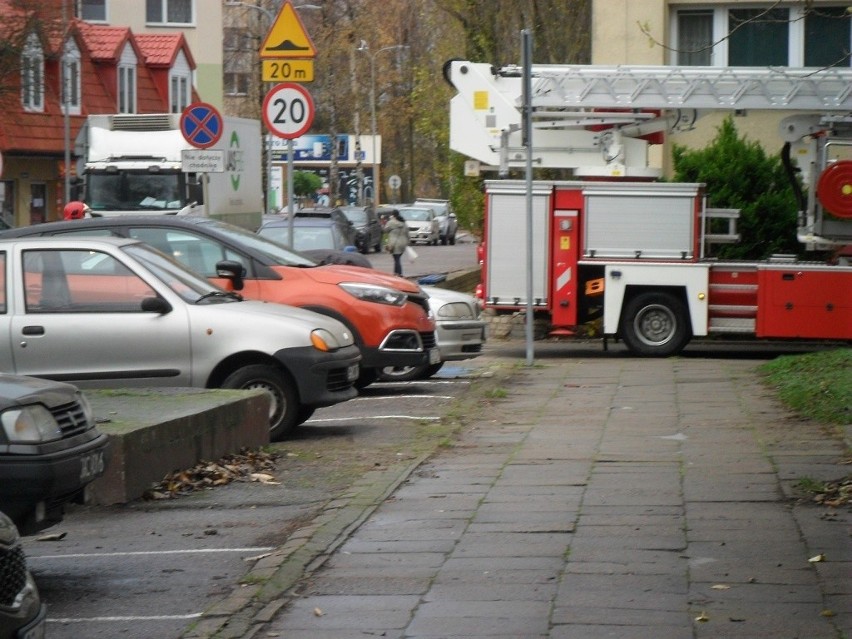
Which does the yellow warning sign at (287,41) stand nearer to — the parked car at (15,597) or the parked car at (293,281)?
the parked car at (293,281)

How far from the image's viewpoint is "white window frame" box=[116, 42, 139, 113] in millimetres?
51438

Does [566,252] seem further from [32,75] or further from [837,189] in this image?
[32,75]

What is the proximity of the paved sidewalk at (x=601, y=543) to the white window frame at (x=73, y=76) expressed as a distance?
36.7 metres

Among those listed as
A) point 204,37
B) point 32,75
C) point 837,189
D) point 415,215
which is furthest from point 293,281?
point 204,37

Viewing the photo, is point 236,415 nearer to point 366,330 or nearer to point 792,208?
point 366,330

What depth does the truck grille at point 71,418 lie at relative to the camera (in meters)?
6.59

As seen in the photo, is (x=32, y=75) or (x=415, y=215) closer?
(x=32, y=75)

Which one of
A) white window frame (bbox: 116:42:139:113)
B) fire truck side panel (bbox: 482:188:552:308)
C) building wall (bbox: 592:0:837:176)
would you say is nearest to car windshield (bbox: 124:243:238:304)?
fire truck side panel (bbox: 482:188:552:308)

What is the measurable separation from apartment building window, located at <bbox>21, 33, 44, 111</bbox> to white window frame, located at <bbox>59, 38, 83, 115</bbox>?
44.6 inches

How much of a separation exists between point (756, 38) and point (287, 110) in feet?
35.1

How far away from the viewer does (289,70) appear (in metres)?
16.0

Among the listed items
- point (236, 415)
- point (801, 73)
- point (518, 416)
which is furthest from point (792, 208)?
point (236, 415)

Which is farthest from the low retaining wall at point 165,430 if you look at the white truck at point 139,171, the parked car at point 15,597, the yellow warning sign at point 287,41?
the white truck at point 139,171

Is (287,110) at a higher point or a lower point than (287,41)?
lower
